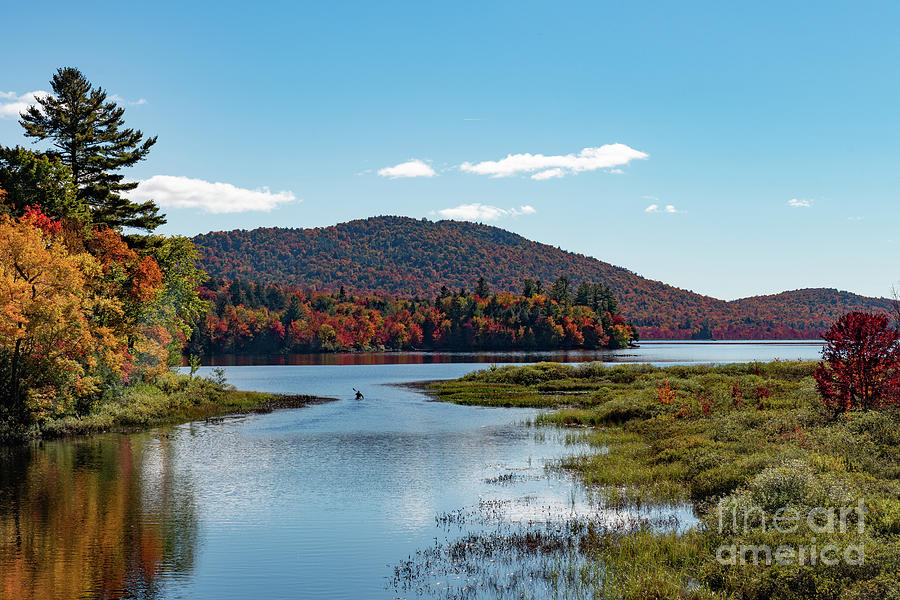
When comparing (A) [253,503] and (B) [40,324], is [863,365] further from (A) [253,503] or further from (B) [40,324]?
(B) [40,324]

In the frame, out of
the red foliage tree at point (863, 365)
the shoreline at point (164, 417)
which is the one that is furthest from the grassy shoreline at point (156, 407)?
the red foliage tree at point (863, 365)

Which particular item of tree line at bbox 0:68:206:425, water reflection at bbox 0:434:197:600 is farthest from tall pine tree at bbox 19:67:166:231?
A: water reflection at bbox 0:434:197:600

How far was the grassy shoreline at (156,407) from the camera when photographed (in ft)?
153

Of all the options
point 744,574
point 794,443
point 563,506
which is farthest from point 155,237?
point 744,574

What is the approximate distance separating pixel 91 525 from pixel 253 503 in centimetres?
629

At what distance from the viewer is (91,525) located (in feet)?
80.0

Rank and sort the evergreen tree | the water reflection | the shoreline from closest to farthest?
the water reflection < the shoreline < the evergreen tree

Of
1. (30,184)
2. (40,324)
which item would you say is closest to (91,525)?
(40,324)

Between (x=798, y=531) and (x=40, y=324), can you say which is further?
(x=40, y=324)

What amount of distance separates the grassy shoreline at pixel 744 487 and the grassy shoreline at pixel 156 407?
34220 mm

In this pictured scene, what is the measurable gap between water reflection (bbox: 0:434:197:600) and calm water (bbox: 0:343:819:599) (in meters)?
0.07

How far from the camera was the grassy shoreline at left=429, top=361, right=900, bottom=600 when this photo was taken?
16266mm

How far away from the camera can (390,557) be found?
70.2 ft

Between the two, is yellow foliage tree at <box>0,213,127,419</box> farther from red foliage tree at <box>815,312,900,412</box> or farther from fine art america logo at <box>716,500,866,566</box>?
red foliage tree at <box>815,312,900,412</box>
